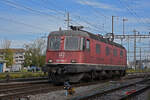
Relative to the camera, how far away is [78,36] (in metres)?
16.1

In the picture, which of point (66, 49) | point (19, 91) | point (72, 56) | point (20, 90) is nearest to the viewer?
point (19, 91)

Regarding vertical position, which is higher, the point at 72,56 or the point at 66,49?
the point at 66,49

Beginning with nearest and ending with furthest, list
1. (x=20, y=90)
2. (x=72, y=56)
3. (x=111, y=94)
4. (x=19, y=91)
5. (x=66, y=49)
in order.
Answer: (x=111, y=94)
(x=19, y=91)
(x=20, y=90)
(x=72, y=56)
(x=66, y=49)

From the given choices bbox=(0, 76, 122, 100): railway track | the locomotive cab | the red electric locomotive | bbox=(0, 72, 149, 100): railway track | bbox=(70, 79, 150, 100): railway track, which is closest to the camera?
bbox=(70, 79, 150, 100): railway track

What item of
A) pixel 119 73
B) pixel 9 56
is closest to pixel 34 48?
pixel 9 56

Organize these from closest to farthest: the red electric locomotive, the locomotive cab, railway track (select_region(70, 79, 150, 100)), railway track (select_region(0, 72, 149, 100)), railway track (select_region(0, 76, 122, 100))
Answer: railway track (select_region(70, 79, 150, 100)) → railway track (select_region(0, 76, 122, 100)) → railway track (select_region(0, 72, 149, 100)) → the red electric locomotive → the locomotive cab

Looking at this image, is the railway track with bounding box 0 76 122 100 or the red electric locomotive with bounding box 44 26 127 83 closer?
the railway track with bounding box 0 76 122 100

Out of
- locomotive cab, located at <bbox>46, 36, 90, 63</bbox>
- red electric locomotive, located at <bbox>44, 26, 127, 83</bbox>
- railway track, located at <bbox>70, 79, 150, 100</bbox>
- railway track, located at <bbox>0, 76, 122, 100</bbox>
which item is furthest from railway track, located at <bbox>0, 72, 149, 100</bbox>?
railway track, located at <bbox>70, 79, 150, 100</bbox>

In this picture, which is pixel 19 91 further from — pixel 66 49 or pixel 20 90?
pixel 66 49

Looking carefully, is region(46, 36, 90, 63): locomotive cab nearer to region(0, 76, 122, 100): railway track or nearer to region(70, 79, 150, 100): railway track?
region(0, 76, 122, 100): railway track

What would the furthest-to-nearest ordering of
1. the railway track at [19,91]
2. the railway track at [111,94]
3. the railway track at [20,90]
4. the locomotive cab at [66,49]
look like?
the locomotive cab at [66,49] → the railway track at [20,90] → the railway track at [19,91] → the railway track at [111,94]

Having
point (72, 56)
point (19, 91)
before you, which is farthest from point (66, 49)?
point (19, 91)

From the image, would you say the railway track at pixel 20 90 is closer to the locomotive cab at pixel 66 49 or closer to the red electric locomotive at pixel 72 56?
the red electric locomotive at pixel 72 56

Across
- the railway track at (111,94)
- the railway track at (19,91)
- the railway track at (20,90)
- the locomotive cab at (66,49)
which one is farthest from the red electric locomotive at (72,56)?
the railway track at (111,94)
